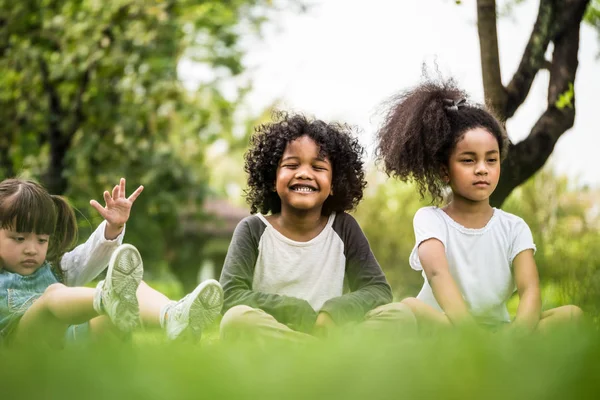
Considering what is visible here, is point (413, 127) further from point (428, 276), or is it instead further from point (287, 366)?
point (287, 366)

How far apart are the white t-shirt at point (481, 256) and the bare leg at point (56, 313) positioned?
59.1 inches

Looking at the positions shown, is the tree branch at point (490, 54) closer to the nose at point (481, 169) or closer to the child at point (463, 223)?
the child at point (463, 223)

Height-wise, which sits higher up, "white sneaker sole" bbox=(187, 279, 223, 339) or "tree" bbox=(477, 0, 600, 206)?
"tree" bbox=(477, 0, 600, 206)

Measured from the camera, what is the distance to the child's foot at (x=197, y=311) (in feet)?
8.58

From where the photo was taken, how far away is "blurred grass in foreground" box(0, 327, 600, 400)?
1.17m

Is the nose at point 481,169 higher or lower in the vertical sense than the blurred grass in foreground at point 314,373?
higher

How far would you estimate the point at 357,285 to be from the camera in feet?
11.3

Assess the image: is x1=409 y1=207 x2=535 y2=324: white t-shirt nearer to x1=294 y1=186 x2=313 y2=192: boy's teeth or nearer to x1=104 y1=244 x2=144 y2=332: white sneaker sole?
x1=294 y1=186 x2=313 y2=192: boy's teeth

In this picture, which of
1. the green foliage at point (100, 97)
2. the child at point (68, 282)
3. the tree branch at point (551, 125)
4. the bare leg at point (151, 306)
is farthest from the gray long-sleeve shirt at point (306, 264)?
the green foliage at point (100, 97)

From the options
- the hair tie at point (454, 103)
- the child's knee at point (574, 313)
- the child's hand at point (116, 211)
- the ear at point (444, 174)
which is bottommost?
the child's knee at point (574, 313)

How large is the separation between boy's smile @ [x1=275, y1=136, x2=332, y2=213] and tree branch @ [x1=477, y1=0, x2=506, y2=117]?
1802 millimetres

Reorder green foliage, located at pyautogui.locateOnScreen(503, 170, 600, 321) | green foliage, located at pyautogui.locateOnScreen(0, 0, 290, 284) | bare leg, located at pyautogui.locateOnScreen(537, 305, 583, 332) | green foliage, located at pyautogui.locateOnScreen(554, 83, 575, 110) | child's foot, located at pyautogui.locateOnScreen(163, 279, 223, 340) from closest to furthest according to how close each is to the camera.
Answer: child's foot, located at pyautogui.locateOnScreen(163, 279, 223, 340), bare leg, located at pyautogui.locateOnScreen(537, 305, 583, 332), green foliage, located at pyautogui.locateOnScreen(503, 170, 600, 321), green foliage, located at pyautogui.locateOnScreen(554, 83, 575, 110), green foliage, located at pyautogui.locateOnScreen(0, 0, 290, 284)

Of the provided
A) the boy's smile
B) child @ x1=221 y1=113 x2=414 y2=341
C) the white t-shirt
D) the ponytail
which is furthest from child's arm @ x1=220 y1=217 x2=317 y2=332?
the ponytail

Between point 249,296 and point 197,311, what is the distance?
55cm
